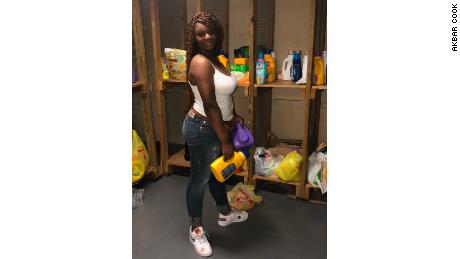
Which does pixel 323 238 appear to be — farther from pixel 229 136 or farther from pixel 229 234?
pixel 229 136

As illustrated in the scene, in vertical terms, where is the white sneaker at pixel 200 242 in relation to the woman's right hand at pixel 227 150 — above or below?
below

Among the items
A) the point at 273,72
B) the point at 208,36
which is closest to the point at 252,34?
the point at 273,72

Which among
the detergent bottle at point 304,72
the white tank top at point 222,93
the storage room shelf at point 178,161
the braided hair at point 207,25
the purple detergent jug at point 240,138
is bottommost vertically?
the storage room shelf at point 178,161

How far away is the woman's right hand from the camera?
69.5 inches

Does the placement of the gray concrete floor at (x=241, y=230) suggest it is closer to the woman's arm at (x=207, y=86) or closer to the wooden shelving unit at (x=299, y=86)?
the wooden shelving unit at (x=299, y=86)

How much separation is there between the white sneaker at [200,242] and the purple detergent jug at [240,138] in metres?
0.57

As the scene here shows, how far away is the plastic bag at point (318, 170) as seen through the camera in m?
2.38

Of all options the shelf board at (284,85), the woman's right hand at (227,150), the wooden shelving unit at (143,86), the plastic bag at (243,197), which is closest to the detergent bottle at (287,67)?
the shelf board at (284,85)

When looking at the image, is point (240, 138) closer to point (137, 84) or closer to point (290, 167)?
point (290, 167)

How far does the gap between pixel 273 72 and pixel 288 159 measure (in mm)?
665

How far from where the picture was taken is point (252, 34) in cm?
233

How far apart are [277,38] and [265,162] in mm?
1033

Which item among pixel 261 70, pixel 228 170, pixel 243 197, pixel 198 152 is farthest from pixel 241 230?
pixel 261 70
